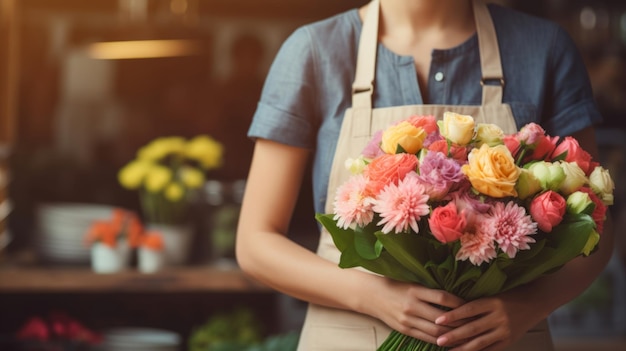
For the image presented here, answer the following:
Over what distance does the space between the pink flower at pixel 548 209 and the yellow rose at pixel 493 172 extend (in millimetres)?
33

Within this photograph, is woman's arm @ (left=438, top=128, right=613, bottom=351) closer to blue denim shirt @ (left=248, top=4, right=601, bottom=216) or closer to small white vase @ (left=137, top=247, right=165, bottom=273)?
blue denim shirt @ (left=248, top=4, right=601, bottom=216)

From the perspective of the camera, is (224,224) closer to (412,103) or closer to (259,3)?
(412,103)

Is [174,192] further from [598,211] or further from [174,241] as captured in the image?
[598,211]

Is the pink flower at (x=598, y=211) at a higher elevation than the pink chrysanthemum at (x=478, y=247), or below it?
higher

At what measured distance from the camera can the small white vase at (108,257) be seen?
301 cm

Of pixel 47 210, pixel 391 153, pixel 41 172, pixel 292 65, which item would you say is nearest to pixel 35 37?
pixel 41 172

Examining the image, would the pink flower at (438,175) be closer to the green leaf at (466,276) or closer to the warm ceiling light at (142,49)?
the green leaf at (466,276)

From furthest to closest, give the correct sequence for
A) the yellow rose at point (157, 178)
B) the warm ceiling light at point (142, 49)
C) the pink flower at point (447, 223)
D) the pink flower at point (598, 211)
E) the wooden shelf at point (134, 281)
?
the warm ceiling light at point (142, 49)
the yellow rose at point (157, 178)
the wooden shelf at point (134, 281)
the pink flower at point (598, 211)
the pink flower at point (447, 223)

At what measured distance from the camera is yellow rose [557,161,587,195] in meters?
1.24

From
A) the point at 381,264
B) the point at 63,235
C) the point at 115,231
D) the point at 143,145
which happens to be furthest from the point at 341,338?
the point at 143,145

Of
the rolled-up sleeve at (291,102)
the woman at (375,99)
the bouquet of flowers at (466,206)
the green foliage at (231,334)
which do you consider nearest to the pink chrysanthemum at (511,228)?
the bouquet of flowers at (466,206)

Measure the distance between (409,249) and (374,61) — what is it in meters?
0.43

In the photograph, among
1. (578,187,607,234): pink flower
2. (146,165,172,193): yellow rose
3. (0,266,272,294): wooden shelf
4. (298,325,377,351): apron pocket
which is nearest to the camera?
(578,187,607,234): pink flower

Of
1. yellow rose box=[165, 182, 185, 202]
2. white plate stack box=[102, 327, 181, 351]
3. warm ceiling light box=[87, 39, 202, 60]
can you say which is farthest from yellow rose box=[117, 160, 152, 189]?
warm ceiling light box=[87, 39, 202, 60]
